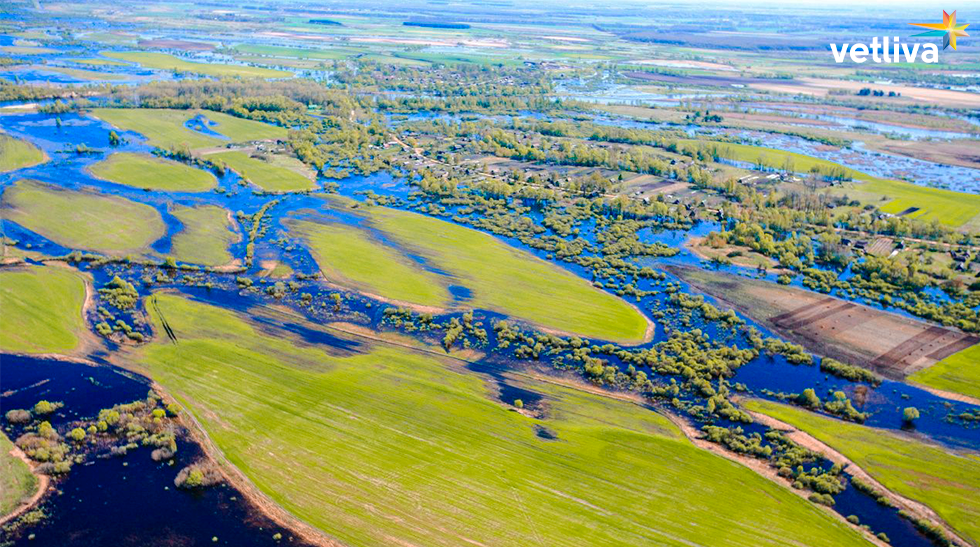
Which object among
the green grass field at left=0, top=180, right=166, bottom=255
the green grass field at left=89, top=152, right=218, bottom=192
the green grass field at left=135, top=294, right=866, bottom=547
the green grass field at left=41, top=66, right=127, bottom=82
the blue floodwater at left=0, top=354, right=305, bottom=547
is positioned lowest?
the blue floodwater at left=0, top=354, right=305, bottom=547

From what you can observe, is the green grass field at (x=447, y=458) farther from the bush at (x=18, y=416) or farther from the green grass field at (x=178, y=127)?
the green grass field at (x=178, y=127)

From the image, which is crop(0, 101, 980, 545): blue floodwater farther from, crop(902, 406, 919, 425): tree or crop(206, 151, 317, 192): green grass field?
crop(206, 151, 317, 192): green grass field

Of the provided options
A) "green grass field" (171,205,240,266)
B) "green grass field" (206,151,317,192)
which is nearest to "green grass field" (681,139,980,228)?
"green grass field" (206,151,317,192)

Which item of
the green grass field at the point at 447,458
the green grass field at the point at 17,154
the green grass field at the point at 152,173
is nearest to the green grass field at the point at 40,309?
the green grass field at the point at 447,458

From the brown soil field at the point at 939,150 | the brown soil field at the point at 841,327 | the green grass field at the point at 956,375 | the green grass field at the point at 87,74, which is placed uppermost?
the green grass field at the point at 87,74

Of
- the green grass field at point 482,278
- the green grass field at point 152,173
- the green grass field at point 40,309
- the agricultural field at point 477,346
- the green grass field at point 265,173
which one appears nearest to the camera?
the agricultural field at point 477,346

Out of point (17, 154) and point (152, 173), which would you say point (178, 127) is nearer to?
point (17, 154)

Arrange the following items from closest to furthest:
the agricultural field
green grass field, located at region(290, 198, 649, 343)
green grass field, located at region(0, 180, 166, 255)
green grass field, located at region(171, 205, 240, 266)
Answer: the agricultural field, green grass field, located at region(290, 198, 649, 343), green grass field, located at region(171, 205, 240, 266), green grass field, located at region(0, 180, 166, 255)
